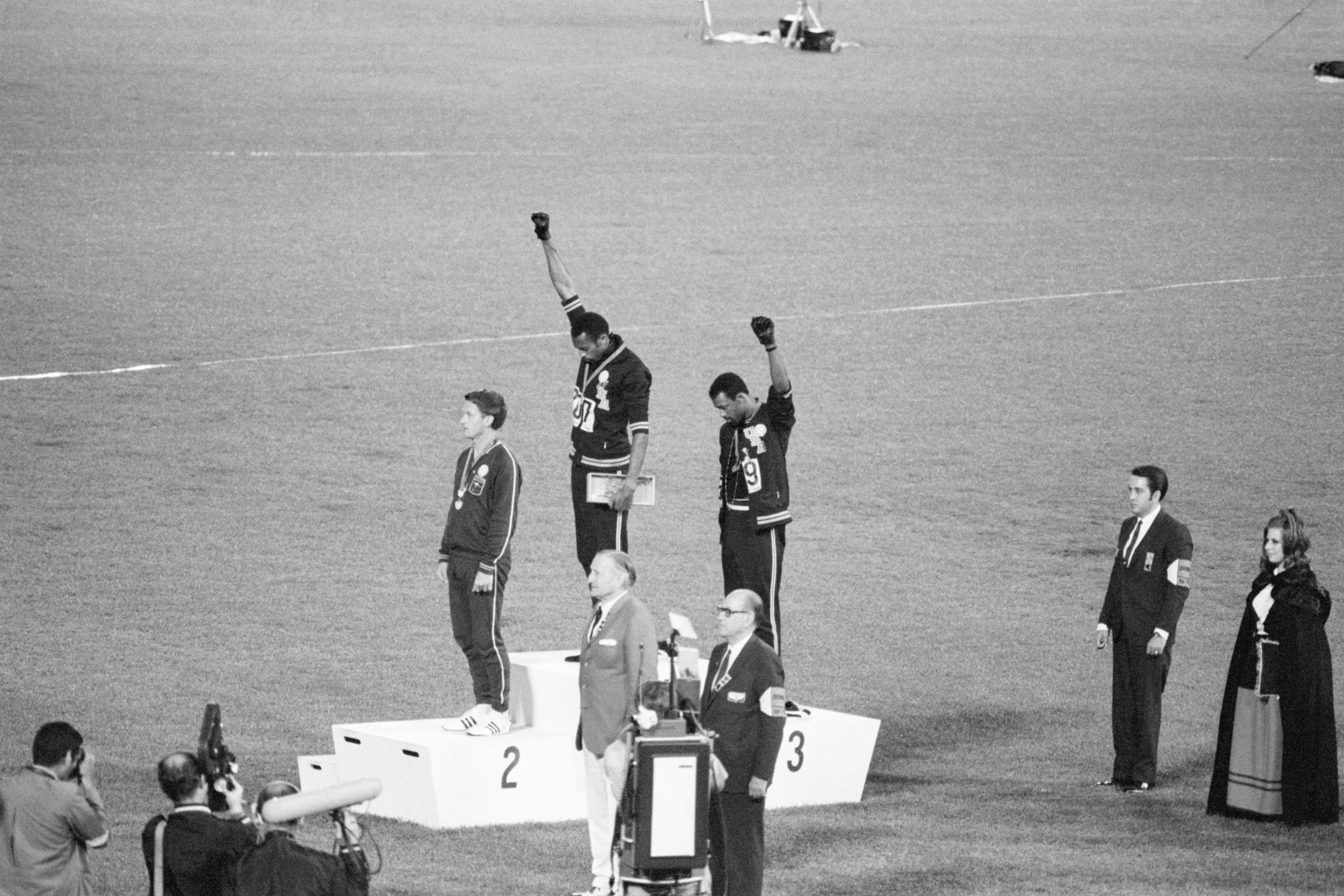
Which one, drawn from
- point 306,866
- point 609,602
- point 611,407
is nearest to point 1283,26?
point 611,407

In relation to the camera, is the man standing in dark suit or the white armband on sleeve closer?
the white armband on sleeve

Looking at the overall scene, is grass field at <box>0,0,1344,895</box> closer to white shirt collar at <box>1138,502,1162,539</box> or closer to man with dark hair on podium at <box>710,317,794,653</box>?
man with dark hair on podium at <box>710,317,794,653</box>

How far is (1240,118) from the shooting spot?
45.8m

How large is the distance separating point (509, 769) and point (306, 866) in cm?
453

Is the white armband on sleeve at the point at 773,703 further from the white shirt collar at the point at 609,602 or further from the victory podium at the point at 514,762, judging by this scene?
the victory podium at the point at 514,762

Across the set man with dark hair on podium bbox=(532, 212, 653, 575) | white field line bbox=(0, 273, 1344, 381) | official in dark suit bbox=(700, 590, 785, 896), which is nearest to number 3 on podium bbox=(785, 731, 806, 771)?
man with dark hair on podium bbox=(532, 212, 653, 575)

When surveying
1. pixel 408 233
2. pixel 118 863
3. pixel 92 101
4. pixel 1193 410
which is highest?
pixel 92 101

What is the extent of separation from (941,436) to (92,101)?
880 inches

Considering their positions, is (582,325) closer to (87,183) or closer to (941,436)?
(941,436)

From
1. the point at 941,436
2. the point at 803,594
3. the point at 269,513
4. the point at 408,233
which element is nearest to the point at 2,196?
the point at 408,233

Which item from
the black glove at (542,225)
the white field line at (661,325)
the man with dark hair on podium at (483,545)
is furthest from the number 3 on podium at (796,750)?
the white field line at (661,325)

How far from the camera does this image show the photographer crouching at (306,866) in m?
7.85

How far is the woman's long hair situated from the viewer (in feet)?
40.3

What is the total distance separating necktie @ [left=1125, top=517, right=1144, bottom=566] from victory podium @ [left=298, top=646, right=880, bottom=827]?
194cm
